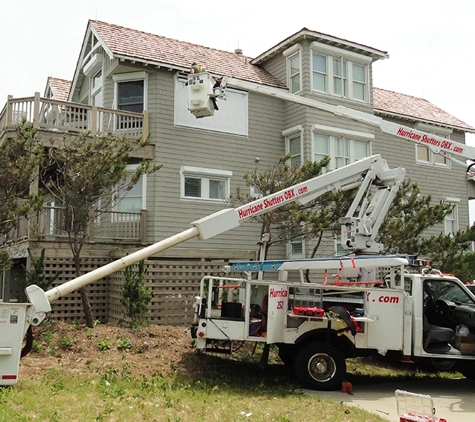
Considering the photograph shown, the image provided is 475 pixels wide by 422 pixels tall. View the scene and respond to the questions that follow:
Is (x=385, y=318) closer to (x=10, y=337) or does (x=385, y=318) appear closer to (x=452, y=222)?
(x=10, y=337)

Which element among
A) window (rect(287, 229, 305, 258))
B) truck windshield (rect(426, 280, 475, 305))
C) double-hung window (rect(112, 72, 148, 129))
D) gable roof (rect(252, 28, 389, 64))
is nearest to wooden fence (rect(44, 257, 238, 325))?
window (rect(287, 229, 305, 258))

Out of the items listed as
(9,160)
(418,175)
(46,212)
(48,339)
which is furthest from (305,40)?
(48,339)

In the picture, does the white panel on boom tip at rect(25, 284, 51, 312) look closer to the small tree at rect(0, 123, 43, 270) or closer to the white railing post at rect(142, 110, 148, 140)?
the small tree at rect(0, 123, 43, 270)

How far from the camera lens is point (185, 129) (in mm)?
18484

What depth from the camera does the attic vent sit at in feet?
64.3

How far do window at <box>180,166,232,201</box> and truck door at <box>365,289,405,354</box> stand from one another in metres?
9.82

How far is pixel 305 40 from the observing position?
20312 millimetres

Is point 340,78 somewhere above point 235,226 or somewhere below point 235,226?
above

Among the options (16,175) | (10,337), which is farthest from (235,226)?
(16,175)

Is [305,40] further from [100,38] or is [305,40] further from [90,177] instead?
[90,177]

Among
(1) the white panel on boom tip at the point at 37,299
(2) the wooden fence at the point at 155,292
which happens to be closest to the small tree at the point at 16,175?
(1) the white panel on boom tip at the point at 37,299

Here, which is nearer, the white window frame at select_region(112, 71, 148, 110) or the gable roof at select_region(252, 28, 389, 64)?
the white window frame at select_region(112, 71, 148, 110)

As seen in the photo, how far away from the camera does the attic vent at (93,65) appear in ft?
64.3

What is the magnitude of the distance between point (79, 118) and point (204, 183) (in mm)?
4544
